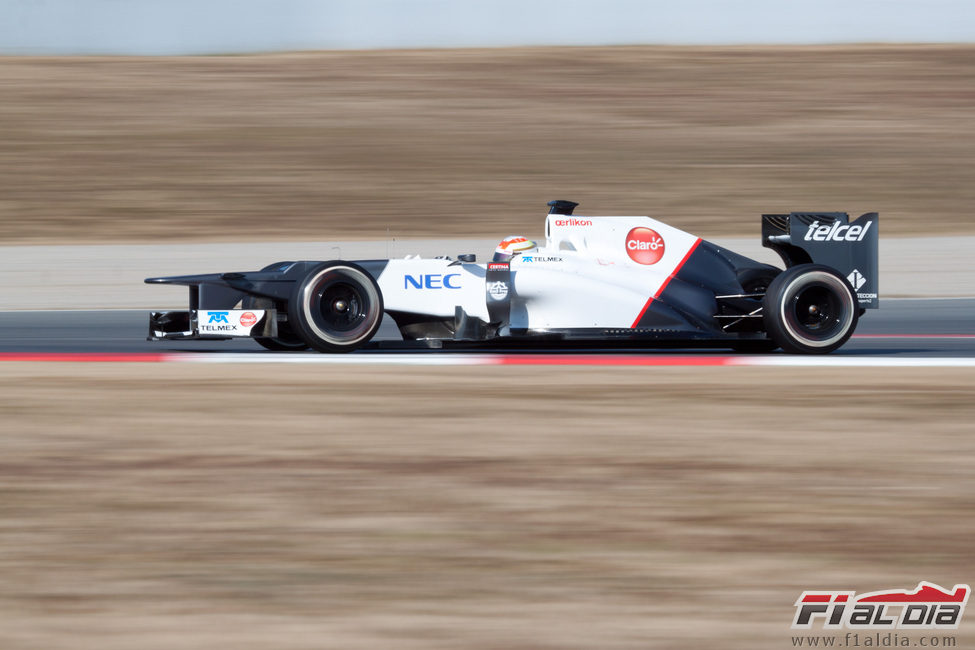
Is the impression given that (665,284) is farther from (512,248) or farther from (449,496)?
(449,496)

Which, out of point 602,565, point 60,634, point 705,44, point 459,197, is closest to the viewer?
point 60,634

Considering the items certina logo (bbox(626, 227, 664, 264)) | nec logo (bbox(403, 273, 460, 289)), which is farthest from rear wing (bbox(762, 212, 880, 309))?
nec logo (bbox(403, 273, 460, 289))

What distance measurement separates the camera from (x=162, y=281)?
9008 mm

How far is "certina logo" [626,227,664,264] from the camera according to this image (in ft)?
30.7

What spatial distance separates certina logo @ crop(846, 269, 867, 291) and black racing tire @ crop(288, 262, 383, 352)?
11.5 ft

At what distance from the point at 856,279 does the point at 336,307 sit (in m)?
3.86

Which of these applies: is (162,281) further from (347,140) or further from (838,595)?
(347,140)

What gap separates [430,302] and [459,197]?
9564 mm

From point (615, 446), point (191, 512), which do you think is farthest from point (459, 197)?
point (191, 512)

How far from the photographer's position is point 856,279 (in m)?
9.86

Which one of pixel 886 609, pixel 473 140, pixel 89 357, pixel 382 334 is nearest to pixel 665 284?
pixel 89 357

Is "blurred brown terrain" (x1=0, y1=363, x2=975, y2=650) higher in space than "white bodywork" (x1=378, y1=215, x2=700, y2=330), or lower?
lower

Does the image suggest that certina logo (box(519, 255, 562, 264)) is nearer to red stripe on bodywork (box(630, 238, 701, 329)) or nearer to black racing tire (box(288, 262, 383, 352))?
red stripe on bodywork (box(630, 238, 701, 329))

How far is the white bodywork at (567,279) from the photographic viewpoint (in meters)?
9.19
